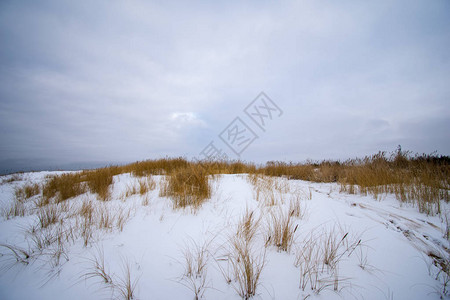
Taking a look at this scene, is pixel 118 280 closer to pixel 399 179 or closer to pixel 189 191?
pixel 189 191

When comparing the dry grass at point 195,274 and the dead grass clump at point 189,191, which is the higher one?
the dead grass clump at point 189,191

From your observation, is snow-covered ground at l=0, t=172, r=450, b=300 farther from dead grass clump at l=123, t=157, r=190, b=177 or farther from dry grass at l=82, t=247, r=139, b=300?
dead grass clump at l=123, t=157, r=190, b=177

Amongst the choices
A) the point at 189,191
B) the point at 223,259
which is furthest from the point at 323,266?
the point at 189,191

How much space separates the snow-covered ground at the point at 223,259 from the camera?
117 cm

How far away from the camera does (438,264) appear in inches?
56.4

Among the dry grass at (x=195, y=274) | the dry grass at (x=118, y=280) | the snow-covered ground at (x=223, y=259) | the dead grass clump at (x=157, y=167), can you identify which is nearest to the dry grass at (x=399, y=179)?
the snow-covered ground at (x=223, y=259)

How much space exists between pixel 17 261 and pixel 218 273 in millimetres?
2196

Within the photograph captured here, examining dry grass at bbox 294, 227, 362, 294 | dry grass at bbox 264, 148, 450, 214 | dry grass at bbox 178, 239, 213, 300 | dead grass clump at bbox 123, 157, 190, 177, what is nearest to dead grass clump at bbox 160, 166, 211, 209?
dry grass at bbox 178, 239, 213, 300

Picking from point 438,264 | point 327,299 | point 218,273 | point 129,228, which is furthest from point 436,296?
point 129,228

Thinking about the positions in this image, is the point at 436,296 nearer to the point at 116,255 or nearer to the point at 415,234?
the point at 415,234

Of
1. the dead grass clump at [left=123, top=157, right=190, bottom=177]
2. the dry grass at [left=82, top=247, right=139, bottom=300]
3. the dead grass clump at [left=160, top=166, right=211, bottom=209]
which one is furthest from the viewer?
the dead grass clump at [left=123, top=157, right=190, bottom=177]

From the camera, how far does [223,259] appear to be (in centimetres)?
141

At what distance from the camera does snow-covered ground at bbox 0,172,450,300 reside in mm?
1171

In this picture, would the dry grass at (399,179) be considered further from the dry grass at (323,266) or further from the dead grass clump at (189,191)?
the dead grass clump at (189,191)
